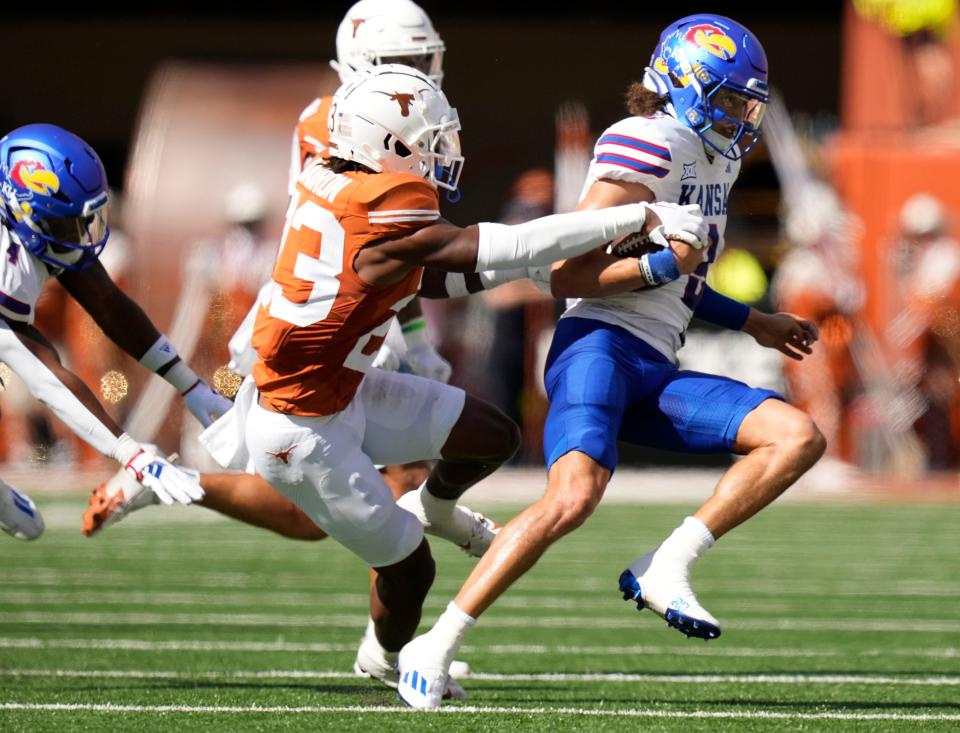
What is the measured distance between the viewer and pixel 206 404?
543 centimetres

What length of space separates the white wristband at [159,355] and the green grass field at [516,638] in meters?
0.89

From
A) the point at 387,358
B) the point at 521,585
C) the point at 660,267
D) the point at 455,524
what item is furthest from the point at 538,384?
the point at 660,267

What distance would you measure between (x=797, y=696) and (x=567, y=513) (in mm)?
906

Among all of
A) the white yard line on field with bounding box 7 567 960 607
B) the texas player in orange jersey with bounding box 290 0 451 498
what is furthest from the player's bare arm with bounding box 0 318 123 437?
the white yard line on field with bounding box 7 567 960 607

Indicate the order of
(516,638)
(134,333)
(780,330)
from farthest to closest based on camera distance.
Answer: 1. (516,638)
2. (134,333)
3. (780,330)

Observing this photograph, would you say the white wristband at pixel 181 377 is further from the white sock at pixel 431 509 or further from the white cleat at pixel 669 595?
the white cleat at pixel 669 595

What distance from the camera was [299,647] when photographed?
5.98 meters

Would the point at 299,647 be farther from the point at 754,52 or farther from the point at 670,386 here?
the point at 754,52

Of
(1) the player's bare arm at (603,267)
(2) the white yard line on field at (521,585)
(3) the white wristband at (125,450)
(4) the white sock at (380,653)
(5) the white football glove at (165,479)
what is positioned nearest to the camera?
(1) the player's bare arm at (603,267)

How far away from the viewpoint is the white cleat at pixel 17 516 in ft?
17.5

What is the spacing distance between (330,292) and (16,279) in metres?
1.06

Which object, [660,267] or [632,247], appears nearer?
[660,267]

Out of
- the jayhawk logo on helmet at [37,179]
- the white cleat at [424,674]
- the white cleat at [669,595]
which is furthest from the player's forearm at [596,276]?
the jayhawk logo on helmet at [37,179]

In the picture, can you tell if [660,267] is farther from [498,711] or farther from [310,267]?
[498,711]
